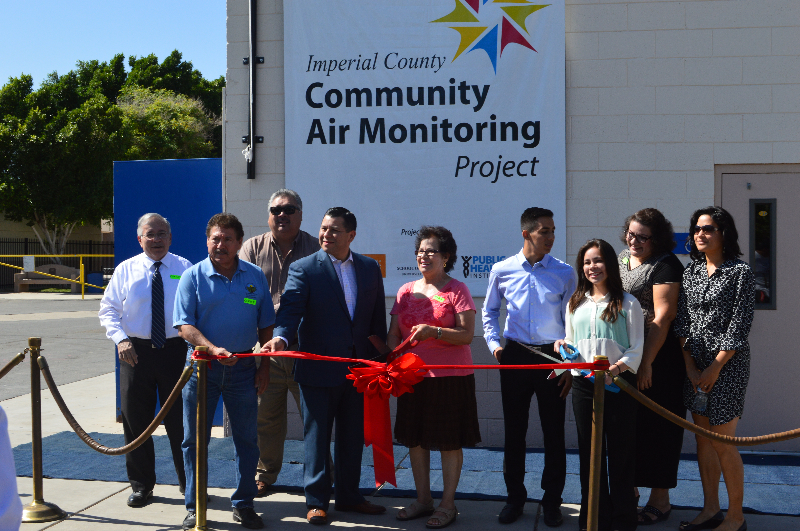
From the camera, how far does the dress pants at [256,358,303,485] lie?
5000 mm

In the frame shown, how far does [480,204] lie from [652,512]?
2776 mm

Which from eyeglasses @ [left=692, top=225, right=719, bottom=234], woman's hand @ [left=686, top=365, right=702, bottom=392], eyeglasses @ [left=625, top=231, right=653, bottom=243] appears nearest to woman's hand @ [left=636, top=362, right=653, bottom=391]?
woman's hand @ [left=686, top=365, right=702, bottom=392]

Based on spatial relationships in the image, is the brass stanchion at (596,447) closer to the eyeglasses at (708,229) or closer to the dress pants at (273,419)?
the eyeglasses at (708,229)

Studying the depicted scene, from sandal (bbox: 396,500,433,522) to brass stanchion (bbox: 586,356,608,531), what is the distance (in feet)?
3.70

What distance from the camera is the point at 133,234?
268 inches

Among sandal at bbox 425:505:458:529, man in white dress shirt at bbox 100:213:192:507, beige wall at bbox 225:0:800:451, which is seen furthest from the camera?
beige wall at bbox 225:0:800:451

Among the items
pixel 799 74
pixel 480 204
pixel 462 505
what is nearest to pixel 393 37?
pixel 480 204

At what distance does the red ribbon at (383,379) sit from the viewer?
13.4 ft

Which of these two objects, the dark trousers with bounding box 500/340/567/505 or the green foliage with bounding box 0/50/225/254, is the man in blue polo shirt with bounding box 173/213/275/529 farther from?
the green foliage with bounding box 0/50/225/254

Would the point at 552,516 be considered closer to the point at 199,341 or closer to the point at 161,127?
the point at 199,341

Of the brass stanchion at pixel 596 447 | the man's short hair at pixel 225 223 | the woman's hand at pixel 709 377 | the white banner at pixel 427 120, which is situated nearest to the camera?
the brass stanchion at pixel 596 447

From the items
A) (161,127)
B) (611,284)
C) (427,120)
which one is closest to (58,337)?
(427,120)

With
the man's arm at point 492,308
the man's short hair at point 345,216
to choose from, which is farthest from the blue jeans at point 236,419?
the man's arm at point 492,308

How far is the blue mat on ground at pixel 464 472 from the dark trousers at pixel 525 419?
45 centimetres
